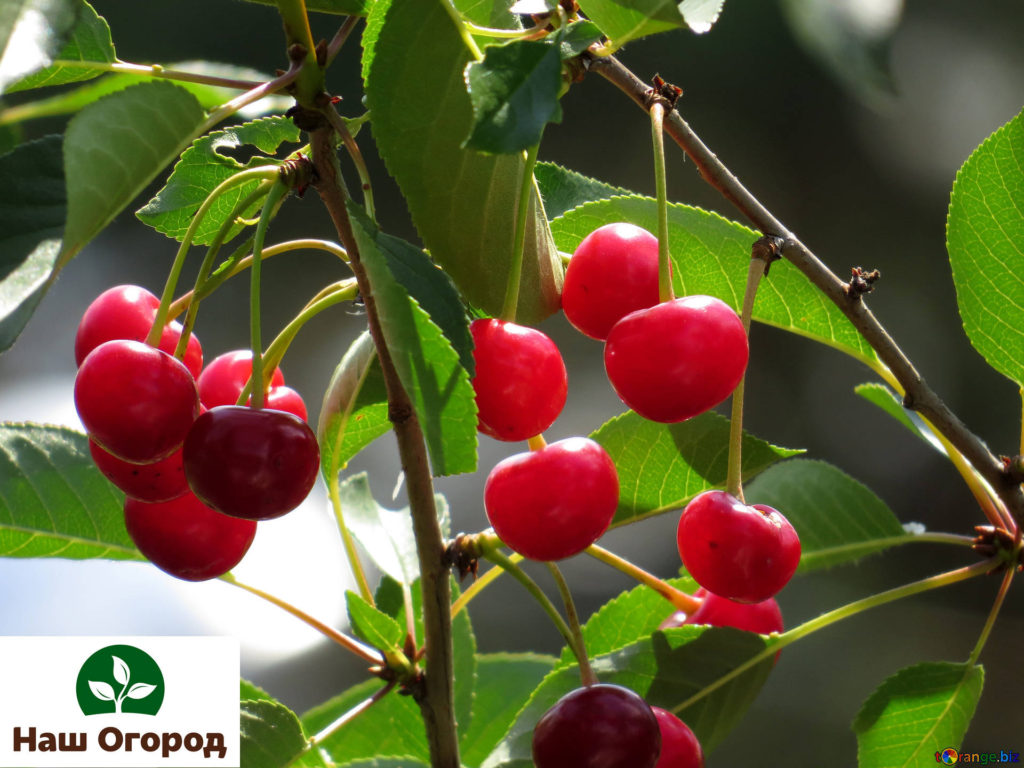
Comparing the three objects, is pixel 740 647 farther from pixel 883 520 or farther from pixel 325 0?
pixel 325 0

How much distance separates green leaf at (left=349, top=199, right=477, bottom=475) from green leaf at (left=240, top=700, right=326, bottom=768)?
1.06ft

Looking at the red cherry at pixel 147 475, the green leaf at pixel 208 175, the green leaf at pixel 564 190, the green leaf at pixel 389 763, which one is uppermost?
the green leaf at pixel 564 190

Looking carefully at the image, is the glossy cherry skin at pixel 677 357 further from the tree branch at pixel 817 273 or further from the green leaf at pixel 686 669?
the green leaf at pixel 686 669

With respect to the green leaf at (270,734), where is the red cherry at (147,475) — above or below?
above

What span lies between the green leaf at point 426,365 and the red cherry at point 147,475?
18cm

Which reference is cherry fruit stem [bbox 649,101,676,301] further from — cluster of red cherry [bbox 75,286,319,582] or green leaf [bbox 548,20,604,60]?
cluster of red cherry [bbox 75,286,319,582]

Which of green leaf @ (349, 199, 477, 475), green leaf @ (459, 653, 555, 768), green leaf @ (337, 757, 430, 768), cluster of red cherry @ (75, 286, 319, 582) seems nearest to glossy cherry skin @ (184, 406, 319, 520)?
cluster of red cherry @ (75, 286, 319, 582)

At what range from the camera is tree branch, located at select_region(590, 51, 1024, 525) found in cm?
58

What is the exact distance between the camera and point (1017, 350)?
A: 2.50 feet

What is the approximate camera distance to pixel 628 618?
81 cm

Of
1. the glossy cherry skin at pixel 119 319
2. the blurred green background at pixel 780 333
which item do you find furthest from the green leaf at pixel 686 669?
the blurred green background at pixel 780 333

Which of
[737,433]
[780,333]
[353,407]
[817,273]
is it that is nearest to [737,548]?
[737,433]

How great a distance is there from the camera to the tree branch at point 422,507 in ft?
1.79

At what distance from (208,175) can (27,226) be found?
230mm
